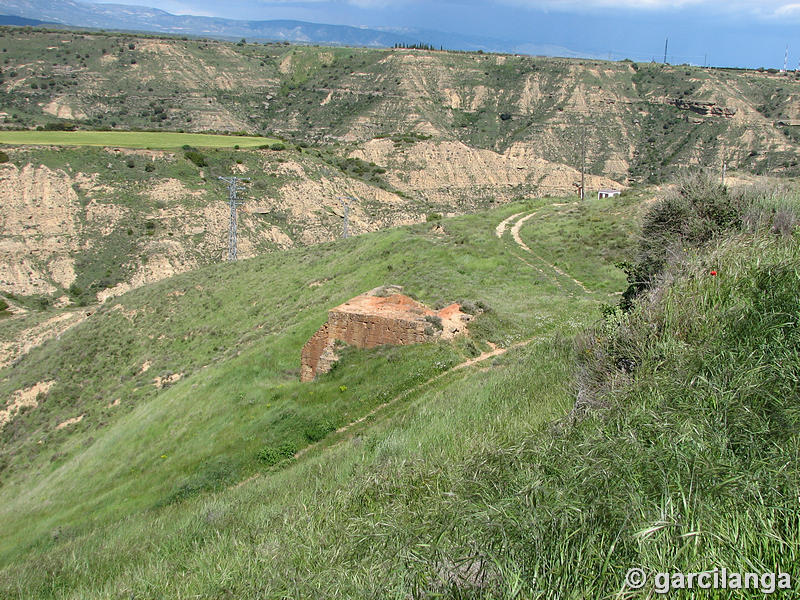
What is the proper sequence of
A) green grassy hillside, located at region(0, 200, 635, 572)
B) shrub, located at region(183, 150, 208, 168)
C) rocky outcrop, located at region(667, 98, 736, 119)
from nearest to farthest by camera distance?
green grassy hillside, located at region(0, 200, 635, 572), shrub, located at region(183, 150, 208, 168), rocky outcrop, located at region(667, 98, 736, 119)

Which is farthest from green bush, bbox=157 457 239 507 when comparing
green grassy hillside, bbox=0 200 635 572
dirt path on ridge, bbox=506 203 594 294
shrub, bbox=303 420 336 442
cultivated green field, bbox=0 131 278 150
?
cultivated green field, bbox=0 131 278 150

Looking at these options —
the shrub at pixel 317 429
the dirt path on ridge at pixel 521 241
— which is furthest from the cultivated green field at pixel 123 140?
the shrub at pixel 317 429

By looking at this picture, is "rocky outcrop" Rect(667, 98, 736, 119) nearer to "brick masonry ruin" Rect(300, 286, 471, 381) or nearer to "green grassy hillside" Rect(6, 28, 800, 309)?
"green grassy hillside" Rect(6, 28, 800, 309)

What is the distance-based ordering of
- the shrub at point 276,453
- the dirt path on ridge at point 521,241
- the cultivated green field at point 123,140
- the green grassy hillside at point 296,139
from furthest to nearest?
1. the cultivated green field at point 123,140
2. the green grassy hillside at point 296,139
3. the dirt path on ridge at point 521,241
4. the shrub at point 276,453

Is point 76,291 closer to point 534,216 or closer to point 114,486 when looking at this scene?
point 534,216

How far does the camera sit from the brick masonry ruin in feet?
43.0

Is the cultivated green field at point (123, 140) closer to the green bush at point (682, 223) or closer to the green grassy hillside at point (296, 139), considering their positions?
the green grassy hillside at point (296, 139)

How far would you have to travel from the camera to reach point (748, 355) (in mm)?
4898

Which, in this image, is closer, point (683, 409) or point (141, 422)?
point (683, 409)

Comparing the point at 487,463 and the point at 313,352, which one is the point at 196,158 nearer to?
the point at 313,352

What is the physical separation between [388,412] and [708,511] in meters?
7.58

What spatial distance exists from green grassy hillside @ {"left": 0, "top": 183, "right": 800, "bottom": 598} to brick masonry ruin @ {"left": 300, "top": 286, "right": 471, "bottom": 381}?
0.36 m

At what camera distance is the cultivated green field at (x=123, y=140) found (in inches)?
2375

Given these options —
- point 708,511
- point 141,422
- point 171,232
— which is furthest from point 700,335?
point 171,232
